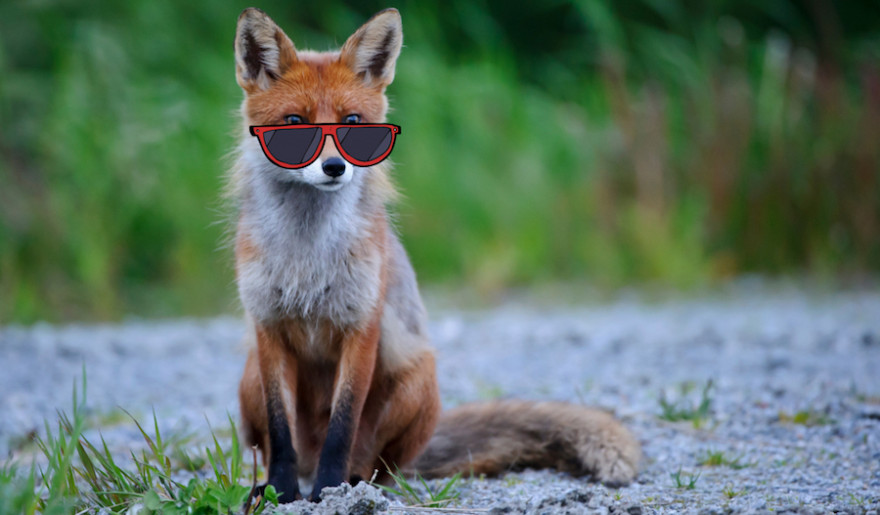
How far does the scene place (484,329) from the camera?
21.0ft

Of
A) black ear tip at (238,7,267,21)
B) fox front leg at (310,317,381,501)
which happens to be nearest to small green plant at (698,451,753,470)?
fox front leg at (310,317,381,501)

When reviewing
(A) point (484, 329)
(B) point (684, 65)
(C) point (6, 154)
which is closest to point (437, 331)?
(A) point (484, 329)

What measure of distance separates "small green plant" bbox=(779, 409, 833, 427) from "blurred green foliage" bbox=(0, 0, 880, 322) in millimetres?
3841

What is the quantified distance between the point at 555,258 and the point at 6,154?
6304mm

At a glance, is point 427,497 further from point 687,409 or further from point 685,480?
point 687,409

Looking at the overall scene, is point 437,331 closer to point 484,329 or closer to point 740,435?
point 484,329

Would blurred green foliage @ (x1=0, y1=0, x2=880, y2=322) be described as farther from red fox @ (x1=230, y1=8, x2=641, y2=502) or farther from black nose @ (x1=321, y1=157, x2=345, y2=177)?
black nose @ (x1=321, y1=157, x2=345, y2=177)

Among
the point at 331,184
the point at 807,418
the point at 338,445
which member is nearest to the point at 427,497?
the point at 338,445

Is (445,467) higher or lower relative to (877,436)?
lower

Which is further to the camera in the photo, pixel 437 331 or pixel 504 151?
pixel 504 151

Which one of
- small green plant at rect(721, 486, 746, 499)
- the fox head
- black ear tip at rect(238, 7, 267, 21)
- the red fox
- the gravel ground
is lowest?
the gravel ground

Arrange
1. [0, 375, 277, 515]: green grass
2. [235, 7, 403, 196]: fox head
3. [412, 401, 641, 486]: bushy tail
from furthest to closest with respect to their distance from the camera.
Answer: [412, 401, 641, 486]: bushy tail
[235, 7, 403, 196]: fox head
[0, 375, 277, 515]: green grass

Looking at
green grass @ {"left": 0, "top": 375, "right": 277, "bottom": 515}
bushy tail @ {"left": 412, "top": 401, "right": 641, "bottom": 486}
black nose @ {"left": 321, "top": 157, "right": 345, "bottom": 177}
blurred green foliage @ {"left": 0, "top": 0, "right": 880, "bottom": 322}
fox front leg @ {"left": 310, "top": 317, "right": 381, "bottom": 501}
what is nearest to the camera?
green grass @ {"left": 0, "top": 375, "right": 277, "bottom": 515}

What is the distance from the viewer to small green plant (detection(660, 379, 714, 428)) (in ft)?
12.5
